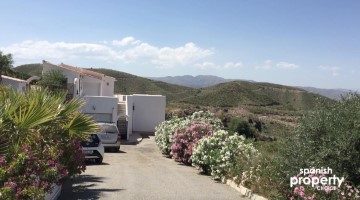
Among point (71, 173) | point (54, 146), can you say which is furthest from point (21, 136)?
point (71, 173)

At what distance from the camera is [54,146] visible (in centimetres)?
923

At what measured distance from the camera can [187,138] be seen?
19828mm

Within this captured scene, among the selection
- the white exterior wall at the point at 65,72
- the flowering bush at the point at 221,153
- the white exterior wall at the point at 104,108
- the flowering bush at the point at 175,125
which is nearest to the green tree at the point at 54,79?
the white exterior wall at the point at 65,72

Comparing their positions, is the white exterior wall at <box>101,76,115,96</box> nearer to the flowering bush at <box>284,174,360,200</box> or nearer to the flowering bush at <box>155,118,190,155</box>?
the flowering bush at <box>155,118,190,155</box>

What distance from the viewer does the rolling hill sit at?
77.2m

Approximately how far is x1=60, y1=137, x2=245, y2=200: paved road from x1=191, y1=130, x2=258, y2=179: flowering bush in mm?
456

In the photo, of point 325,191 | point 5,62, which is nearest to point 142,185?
point 325,191

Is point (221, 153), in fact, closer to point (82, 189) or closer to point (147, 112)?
point (82, 189)

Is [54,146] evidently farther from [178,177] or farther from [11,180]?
[178,177]

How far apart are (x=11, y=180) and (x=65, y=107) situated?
3283mm

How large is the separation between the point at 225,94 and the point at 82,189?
6938cm

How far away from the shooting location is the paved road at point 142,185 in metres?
10.9

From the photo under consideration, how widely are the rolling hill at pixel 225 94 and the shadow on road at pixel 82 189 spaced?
189ft

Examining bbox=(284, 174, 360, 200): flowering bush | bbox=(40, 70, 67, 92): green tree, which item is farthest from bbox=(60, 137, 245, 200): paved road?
bbox=(40, 70, 67, 92): green tree
